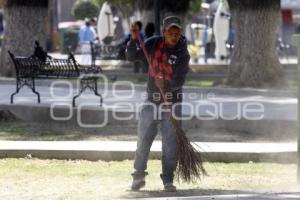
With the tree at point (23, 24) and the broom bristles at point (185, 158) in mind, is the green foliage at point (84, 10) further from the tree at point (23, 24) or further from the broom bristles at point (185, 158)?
Result: the broom bristles at point (185, 158)

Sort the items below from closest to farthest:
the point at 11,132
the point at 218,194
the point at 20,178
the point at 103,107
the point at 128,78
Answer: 1. the point at 218,194
2. the point at 20,178
3. the point at 11,132
4. the point at 103,107
5. the point at 128,78

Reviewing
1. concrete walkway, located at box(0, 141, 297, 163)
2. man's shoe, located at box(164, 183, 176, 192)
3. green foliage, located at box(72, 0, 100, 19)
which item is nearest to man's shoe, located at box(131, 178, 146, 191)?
man's shoe, located at box(164, 183, 176, 192)

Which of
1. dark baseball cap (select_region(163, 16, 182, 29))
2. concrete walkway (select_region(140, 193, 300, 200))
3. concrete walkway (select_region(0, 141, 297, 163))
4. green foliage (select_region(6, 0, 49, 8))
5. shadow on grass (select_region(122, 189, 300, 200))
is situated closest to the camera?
concrete walkway (select_region(140, 193, 300, 200))

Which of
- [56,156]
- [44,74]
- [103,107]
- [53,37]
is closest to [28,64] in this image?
[44,74]

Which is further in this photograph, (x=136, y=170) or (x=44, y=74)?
(x=44, y=74)

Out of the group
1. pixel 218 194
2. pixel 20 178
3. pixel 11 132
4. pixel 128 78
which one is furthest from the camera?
pixel 128 78

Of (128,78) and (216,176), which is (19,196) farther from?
(128,78)

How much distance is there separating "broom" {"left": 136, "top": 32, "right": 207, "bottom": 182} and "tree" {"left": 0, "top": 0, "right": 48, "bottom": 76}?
13.2 metres

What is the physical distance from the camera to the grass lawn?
8.45 metres

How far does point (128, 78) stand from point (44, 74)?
6.86 metres

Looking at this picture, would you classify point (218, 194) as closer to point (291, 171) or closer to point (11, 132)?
point (291, 171)

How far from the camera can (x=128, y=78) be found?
73.3 feet

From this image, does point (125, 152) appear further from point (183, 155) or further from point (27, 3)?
point (27, 3)

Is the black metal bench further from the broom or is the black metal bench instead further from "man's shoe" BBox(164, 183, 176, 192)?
"man's shoe" BBox(164, 183, 176, 192)
